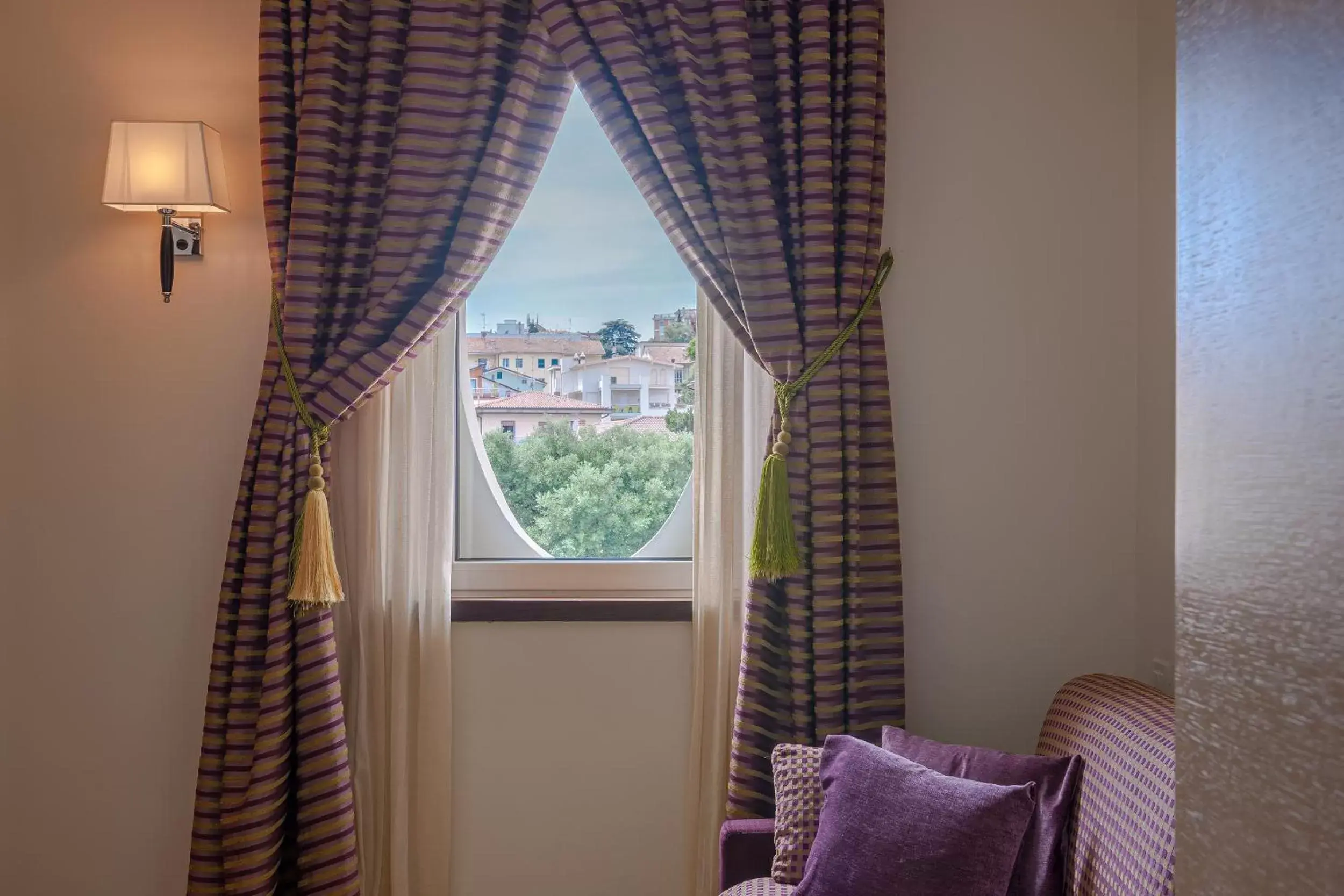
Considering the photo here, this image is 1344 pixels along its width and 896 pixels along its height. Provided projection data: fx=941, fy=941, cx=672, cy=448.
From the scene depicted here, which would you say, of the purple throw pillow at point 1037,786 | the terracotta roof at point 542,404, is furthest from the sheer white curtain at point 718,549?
the purple throw pillow at point 1037,786

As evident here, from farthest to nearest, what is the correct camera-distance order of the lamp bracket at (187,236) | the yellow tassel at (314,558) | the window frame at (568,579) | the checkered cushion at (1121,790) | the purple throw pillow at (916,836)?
the window frame at (568,579), the lamp bracket at (187,236), the yellow tassel at (314,558), the purple throw pillow at (916,836), the checkered cushion at (1121,790)

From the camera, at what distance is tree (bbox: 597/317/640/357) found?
2.59 m

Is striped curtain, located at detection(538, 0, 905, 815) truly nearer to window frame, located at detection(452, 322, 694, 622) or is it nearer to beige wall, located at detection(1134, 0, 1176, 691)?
window frame, located at detection(452, 322, 694, 622)

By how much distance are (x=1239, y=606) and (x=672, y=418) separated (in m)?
2.35

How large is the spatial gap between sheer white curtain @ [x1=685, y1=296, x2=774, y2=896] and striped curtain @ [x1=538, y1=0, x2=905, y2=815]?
15 centimetres

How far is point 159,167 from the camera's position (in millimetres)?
2258

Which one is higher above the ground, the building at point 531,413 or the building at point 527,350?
the building at point 527,350

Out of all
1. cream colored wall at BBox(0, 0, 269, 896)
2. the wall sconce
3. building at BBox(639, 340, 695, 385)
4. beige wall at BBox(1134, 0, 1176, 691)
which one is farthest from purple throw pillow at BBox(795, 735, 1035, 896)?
the wall sconce

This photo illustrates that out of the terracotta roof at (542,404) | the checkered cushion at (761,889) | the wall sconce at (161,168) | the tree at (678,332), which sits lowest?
the checkered cushion at (761,889)

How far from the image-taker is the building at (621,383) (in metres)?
2.58

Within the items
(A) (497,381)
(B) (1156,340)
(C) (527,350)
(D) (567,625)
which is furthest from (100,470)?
(B) (1156,340)

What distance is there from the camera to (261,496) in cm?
225

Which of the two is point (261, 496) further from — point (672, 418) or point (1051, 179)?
point (1051, 179)

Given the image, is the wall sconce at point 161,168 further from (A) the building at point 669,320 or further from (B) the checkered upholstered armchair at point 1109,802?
(B) the checkered upholstered armchair at point 1109,802
